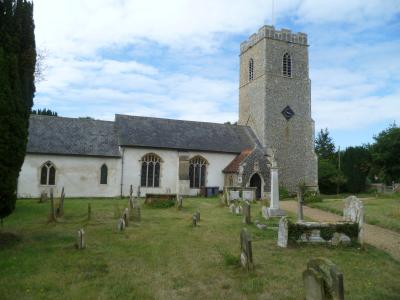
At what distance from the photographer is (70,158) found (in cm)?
2712

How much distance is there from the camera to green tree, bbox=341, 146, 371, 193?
4059cm

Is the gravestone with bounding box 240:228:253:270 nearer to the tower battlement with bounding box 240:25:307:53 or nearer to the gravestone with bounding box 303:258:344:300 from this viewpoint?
the gravestone with bounding box 303:258:344:300

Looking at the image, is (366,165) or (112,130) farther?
(366,165)

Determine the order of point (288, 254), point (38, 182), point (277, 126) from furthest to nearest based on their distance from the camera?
1. point (277, 126)
2. point (38, 182)
3. point (288, 254)

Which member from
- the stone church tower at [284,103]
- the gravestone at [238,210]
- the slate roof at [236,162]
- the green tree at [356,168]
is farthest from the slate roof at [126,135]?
the green tree at [356,168]

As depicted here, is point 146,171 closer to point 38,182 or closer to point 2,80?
point 38,182

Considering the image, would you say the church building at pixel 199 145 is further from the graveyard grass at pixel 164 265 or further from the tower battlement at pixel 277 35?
the graveyard grass at pixel 164 265

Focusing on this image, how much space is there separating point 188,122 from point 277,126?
7832 millimetres

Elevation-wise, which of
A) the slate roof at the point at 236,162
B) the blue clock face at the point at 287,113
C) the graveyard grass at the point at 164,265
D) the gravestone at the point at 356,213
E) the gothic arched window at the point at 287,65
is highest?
the gothic arched window at the point at 287,65

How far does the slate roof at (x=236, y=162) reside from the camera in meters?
29.0

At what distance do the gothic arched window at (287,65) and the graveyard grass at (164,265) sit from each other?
23.5 metres

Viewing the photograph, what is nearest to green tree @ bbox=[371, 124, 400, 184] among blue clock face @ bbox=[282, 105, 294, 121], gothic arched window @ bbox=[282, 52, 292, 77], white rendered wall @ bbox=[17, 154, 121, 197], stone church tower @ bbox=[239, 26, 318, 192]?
stone church tower @ bbox=[239, 26, 318, 192]

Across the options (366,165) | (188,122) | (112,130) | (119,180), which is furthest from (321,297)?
(366,165)

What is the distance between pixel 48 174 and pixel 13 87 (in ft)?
56.7
